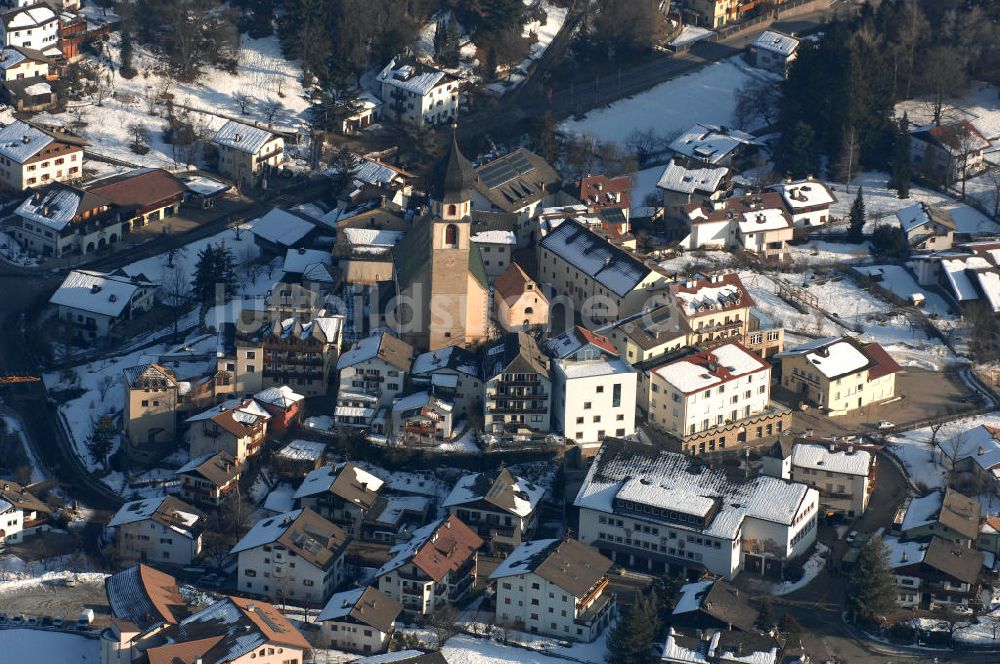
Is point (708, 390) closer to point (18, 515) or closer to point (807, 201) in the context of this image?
point (807, 201)

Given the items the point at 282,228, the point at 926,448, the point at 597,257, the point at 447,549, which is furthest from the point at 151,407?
the point at 926,448

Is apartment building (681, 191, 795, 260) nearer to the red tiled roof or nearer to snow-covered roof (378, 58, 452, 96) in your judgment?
snow-covered roof (378, 58, 452, 96)

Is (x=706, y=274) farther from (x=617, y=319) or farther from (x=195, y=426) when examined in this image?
(x=195, y=426)

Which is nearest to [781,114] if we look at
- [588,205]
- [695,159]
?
[695,159]

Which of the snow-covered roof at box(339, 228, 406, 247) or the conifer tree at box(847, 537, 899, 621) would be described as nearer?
the conifer tree at box(847, 537, 899, 621)

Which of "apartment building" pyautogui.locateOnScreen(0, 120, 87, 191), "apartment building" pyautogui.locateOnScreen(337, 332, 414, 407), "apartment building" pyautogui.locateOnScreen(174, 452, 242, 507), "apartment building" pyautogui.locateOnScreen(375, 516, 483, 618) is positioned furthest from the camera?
"apartment building" pyautogui.locateOnScreen(0, 120, 87, 191)

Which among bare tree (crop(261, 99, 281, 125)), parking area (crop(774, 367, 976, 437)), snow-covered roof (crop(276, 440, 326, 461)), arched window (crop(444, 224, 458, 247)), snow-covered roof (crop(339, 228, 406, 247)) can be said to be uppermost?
arched window (crop(444, 224, 458, 247))

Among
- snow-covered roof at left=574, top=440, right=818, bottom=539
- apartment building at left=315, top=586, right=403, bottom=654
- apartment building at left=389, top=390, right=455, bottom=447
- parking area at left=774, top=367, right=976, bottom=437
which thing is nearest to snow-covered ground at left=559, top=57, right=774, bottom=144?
parking area at left=774, top=367, right=976, bottom=437

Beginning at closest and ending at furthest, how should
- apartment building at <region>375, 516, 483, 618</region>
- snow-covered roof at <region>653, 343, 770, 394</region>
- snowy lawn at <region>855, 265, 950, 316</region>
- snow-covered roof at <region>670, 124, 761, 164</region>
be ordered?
apartment building at <region>375, 516, 483, 618</region>
snow-covered roof at <region>653, 343, 770, 394</region>
snowy lawn at <region>855, 265, 950, 316</region>
snow-covered roof at <region>670, 124, 761, 164</region>
